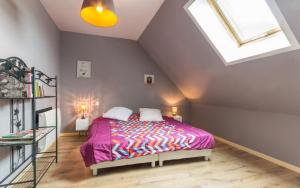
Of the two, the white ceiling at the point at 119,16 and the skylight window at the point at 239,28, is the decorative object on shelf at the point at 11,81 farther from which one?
the skylight window at the point at 239,28

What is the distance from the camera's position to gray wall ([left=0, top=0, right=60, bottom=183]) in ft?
5.51

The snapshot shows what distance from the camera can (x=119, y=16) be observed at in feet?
9.86

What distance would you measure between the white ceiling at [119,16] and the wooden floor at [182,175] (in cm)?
248

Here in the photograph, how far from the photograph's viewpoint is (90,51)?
157 inches

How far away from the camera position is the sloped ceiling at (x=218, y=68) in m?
1.89

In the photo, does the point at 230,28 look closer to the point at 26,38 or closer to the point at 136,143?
the point at 136,143

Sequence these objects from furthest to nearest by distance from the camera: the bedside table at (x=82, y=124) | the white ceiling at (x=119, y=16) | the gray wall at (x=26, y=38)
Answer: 1. the bedside table at (x=82, y=124)
2. the white ceiling at (x=119, y=16)
3. the gray wall at (x=26, y=38)

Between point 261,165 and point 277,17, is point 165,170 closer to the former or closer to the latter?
point 261,165

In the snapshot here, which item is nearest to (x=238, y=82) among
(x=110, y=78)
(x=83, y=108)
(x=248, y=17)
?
(x=248, y=17)

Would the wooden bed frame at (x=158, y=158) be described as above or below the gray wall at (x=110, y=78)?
below

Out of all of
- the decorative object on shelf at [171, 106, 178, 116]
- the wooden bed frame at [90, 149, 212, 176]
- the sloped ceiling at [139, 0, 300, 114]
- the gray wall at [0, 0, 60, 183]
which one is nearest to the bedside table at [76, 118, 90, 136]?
the gray wall at [0, 0, 60, 183]

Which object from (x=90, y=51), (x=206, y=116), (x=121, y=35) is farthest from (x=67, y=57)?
(x=206, y=116)

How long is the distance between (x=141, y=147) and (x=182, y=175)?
2.15 feet

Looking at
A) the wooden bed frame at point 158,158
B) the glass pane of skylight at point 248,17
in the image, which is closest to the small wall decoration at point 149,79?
the wooden bed frame at point 158,158
